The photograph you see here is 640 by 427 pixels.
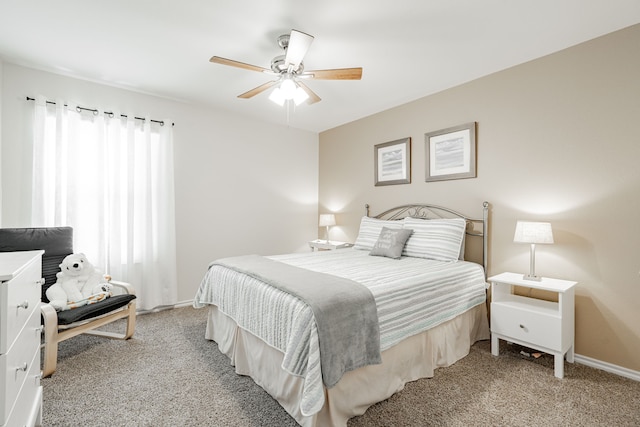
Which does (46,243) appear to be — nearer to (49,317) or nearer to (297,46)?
(49,317)

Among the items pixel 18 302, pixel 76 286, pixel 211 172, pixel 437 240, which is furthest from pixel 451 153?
pixel 76 286

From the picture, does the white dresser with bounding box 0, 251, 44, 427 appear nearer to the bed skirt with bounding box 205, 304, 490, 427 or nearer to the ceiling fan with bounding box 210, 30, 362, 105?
the bed skirt with bounding box 205, 304, 490, 427

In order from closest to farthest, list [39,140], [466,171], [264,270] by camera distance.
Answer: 1. [264,270]
2. [39,140]
3. [466,171]

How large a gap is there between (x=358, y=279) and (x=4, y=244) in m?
3.00

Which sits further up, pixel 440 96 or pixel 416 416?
pixel 440 96

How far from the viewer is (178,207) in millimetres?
3834

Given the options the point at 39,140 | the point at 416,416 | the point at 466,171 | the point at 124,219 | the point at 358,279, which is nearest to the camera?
the point at 416,416

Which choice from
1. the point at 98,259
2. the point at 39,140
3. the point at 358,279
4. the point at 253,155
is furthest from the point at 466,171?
the point at 39,140

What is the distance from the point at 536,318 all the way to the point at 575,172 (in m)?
1.26

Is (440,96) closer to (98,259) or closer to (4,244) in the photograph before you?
(98,259)

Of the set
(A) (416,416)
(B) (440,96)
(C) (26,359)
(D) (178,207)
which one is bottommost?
(A) (416,416)

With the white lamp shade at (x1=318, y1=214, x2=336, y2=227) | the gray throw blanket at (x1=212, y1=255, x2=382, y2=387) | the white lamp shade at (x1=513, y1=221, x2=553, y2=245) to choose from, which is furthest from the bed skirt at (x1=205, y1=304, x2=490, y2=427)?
the white lamp shade at (x1=318, y1=214, x2=336, y2=227)

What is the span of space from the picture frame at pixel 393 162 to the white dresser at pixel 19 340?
3524 millimetres

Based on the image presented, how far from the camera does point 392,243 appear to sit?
3.17 m
